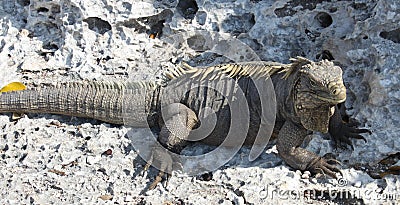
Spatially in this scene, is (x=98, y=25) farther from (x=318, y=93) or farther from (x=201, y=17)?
(x=318, y=93)

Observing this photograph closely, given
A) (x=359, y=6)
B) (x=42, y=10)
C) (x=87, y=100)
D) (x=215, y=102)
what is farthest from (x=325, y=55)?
(x=42, y=10)

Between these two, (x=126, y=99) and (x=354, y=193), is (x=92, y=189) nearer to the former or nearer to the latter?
(x=126, y=99)

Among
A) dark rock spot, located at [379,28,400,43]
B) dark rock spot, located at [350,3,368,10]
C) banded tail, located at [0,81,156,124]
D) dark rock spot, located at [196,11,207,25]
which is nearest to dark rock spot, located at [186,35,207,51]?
dark rock spot, located at [196,11,207,25]

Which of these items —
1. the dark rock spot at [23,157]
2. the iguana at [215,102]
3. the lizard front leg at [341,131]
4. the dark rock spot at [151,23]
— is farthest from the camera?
the dark rock spot at [151,23]

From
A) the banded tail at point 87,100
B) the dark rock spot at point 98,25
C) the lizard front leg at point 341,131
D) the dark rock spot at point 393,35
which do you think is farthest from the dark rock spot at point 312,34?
the dark rock spot at point 98,25

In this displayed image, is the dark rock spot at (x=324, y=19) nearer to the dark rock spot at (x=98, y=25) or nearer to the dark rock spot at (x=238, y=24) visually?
the dark rock spot at (x=238, y=24)

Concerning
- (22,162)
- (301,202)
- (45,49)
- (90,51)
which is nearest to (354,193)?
(301,202)
